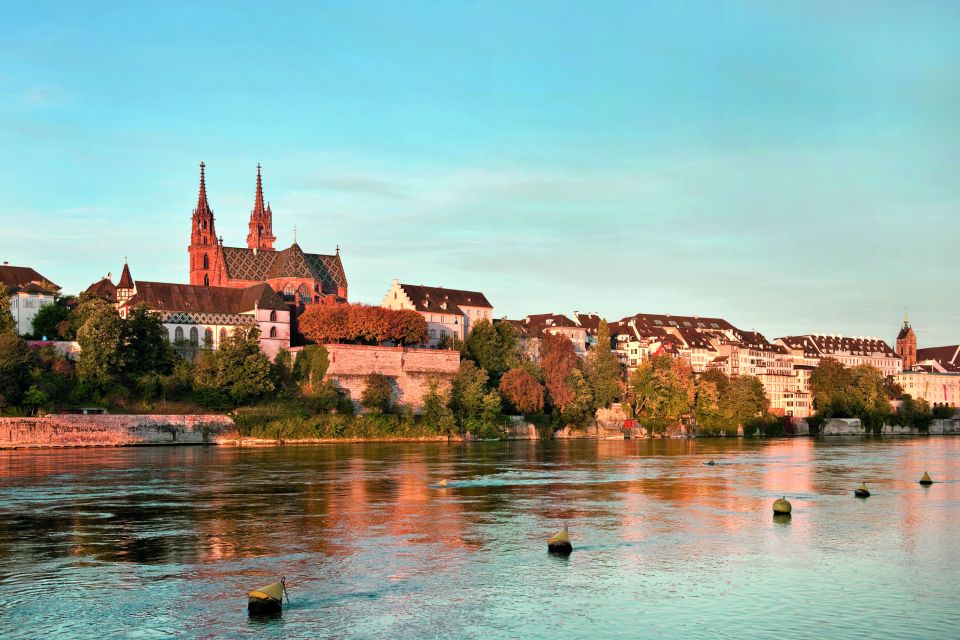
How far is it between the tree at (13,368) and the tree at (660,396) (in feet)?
174

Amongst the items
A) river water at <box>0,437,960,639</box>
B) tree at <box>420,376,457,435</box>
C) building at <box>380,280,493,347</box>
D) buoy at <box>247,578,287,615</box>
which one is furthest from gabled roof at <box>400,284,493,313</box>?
buoy at <box>247,578,287,615</box>

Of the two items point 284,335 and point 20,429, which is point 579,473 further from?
point 284,335

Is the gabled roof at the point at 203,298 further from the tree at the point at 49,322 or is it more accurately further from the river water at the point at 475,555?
the river water at the point at 475,555

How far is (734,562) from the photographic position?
23.4m

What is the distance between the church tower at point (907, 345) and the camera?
177 m

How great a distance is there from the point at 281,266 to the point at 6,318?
93.6ft

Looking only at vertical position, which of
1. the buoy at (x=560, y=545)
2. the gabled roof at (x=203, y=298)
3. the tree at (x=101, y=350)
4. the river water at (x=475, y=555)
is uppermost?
the gabled roof at (x=203, y=298)

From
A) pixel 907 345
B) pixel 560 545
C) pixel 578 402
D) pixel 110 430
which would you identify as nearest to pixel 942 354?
pixel 907 345

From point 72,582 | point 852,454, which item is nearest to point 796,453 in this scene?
point 852,454

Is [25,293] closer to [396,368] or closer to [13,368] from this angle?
[13,368]

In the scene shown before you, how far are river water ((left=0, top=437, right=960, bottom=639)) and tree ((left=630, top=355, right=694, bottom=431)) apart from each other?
4950 centimetres

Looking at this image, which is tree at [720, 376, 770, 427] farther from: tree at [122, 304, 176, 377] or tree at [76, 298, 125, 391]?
tree at [76, 298, 125, 391]

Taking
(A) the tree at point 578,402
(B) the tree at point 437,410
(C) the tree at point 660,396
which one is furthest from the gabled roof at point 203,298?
(C) the tree at point 660,396

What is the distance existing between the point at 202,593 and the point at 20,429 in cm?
5124
